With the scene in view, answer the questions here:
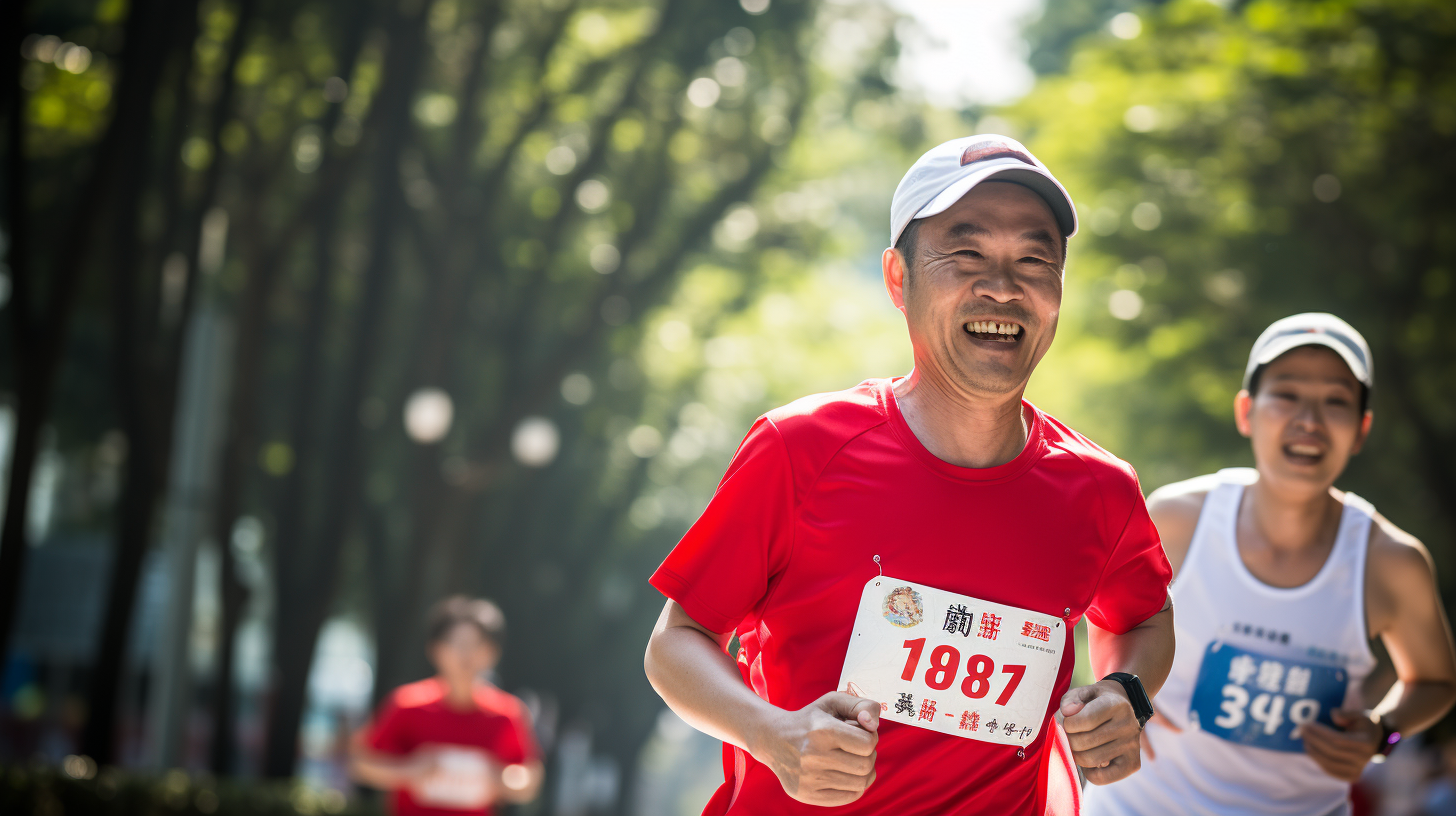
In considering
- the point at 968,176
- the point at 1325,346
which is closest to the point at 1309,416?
the point at 1325,346

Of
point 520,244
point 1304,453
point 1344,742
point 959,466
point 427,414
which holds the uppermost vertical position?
point 520,244

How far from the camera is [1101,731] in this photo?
2318 mm

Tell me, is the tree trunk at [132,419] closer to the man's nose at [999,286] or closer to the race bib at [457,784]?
the race bib at [457,784]

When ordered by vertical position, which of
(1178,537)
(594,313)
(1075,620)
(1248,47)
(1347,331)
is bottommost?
(1075,620)

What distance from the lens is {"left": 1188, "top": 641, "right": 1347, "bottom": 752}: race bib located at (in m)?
3.75

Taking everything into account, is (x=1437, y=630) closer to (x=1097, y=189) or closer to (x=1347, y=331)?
(x=1347, y=331)

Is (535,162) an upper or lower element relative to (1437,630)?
upper

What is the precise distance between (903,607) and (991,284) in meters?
0.55

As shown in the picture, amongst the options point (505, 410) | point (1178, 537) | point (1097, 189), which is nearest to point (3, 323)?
point (505, 410)

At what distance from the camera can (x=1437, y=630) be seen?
392 cm

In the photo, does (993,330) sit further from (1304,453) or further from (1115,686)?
(1304,453)

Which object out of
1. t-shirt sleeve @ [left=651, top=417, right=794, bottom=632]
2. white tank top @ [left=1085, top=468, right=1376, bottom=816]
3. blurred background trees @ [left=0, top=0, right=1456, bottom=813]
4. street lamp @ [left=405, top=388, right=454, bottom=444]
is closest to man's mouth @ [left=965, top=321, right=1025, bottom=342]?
t-shirt sleeve @ [left=651, top=417, right=794, bottom=632]

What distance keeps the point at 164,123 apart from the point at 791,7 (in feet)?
17.6

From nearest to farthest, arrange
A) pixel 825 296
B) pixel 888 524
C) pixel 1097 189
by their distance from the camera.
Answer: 1. pixel 888 524
2. pixel 1097 189
3. pixel 825 296
